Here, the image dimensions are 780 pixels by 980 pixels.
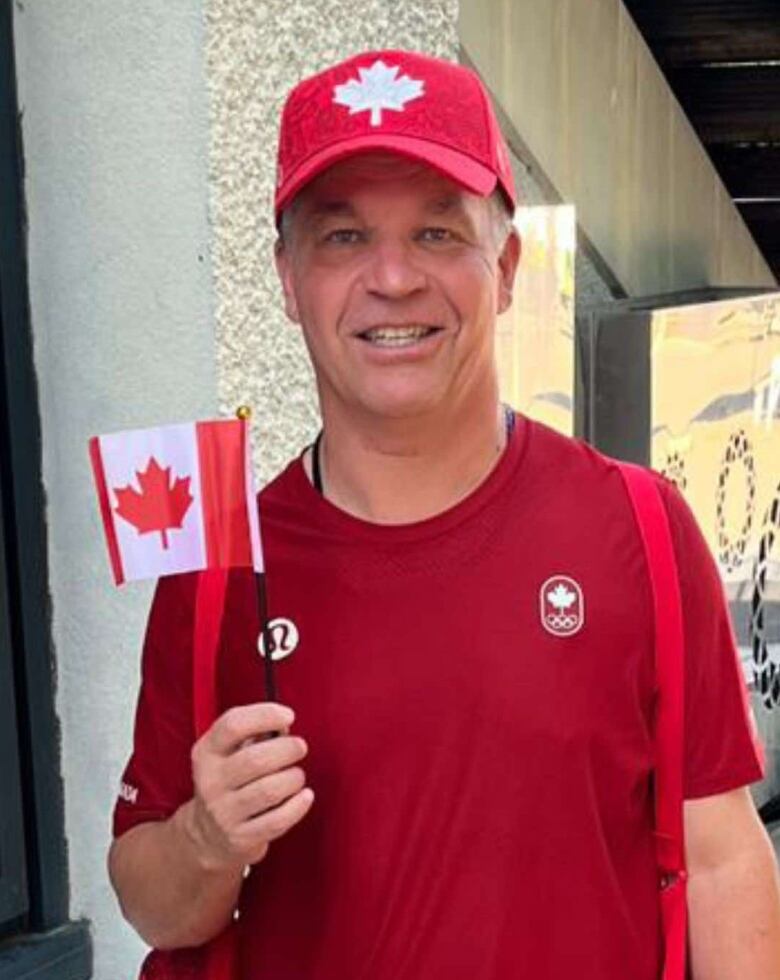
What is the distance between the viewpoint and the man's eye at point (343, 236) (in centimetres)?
181

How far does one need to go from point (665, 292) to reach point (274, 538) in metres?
4.09

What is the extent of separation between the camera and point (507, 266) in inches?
75.9

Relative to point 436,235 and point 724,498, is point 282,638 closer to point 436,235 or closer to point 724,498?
point 436,235

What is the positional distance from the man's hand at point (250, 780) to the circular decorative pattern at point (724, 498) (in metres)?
3.53

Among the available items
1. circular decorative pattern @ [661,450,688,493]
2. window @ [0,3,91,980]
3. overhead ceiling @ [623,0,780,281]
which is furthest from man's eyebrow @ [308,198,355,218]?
overhead ceiling @ [623,0,780,281]

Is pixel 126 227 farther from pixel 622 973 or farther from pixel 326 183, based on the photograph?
pixel 622 973

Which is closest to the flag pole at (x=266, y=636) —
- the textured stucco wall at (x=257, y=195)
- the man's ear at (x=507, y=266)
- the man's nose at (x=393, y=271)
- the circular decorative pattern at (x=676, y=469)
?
the man's nose at (x=393, y=271)

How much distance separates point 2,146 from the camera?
3.25 meters

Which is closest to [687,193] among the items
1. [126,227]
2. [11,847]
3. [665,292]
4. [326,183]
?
[665,292]

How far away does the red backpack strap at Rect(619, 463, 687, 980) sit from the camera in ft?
5.91

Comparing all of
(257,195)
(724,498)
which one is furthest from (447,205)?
(724,498)

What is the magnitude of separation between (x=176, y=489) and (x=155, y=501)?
0.09 feet

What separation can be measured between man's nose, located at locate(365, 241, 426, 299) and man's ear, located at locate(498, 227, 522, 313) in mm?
155

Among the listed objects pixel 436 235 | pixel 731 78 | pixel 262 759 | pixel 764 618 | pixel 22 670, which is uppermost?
pixel 731 78
